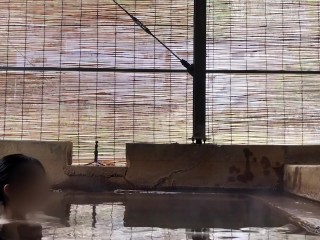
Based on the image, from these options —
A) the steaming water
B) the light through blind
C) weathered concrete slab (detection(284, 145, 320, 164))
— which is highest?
the light through blind

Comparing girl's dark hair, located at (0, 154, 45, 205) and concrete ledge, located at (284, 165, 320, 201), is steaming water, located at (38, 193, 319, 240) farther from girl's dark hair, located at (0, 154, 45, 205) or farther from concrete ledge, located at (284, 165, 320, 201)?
girl's dark hair, located at (0, 154, 45, 205)

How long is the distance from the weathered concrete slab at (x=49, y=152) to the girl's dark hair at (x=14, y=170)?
474 centimetres

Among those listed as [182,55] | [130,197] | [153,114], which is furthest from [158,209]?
[182,55]

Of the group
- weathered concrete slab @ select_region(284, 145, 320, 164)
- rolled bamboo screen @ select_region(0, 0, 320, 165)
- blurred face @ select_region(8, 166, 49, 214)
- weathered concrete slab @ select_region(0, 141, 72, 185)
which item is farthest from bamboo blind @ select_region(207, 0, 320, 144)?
blurred face @ select_region(8, 166, 49, 214)

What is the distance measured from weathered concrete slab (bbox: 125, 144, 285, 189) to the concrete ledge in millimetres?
262

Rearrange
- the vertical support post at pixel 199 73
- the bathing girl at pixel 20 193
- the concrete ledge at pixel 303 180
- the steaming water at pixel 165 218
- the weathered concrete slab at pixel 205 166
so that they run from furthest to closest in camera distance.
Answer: the vertical support post at pixel 199 73 → the weathered concrete slab at pixel 205 166 → the concrete ledge at pixel 303 180 → the steaming water at pixel 165 218 → the bathing girl at pixel 20 193

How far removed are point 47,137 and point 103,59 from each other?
128 centimetres

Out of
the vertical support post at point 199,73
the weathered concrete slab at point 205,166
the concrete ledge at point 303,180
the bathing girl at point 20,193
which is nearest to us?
the bathing girl at point 20,193

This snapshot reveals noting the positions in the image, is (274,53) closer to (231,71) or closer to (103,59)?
(231,71)

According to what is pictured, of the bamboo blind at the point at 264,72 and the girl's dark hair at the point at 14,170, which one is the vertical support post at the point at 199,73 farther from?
the girl's dark hair at the point at 14,170

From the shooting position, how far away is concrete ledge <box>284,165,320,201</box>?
16.7 ft

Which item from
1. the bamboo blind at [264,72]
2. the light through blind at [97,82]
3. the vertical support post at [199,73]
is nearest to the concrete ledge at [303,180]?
the bamboo blind at [264,72]

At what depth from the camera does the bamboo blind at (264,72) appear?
696cm

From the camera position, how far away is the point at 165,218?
4.24m
